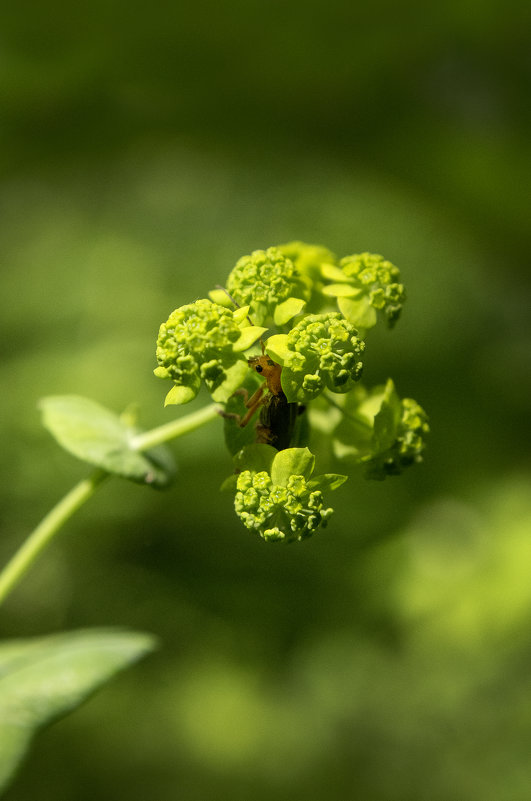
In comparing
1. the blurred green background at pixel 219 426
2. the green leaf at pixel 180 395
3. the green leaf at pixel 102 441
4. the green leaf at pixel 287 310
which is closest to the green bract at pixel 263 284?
the green leaf at pixel 287 310

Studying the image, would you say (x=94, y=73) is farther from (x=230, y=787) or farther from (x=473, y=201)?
(x=230, y=787)

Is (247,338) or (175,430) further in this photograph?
(175,430)

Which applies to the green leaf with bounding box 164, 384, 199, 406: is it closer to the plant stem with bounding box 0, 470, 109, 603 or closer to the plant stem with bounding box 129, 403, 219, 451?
the plant stem with bounding box 129, 403, 219, 451

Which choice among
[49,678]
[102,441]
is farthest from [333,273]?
[49,678]

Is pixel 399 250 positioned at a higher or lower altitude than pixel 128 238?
lower

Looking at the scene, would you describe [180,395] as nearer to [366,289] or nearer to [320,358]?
[320,358]

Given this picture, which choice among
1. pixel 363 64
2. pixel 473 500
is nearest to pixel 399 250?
pixel 363 64
